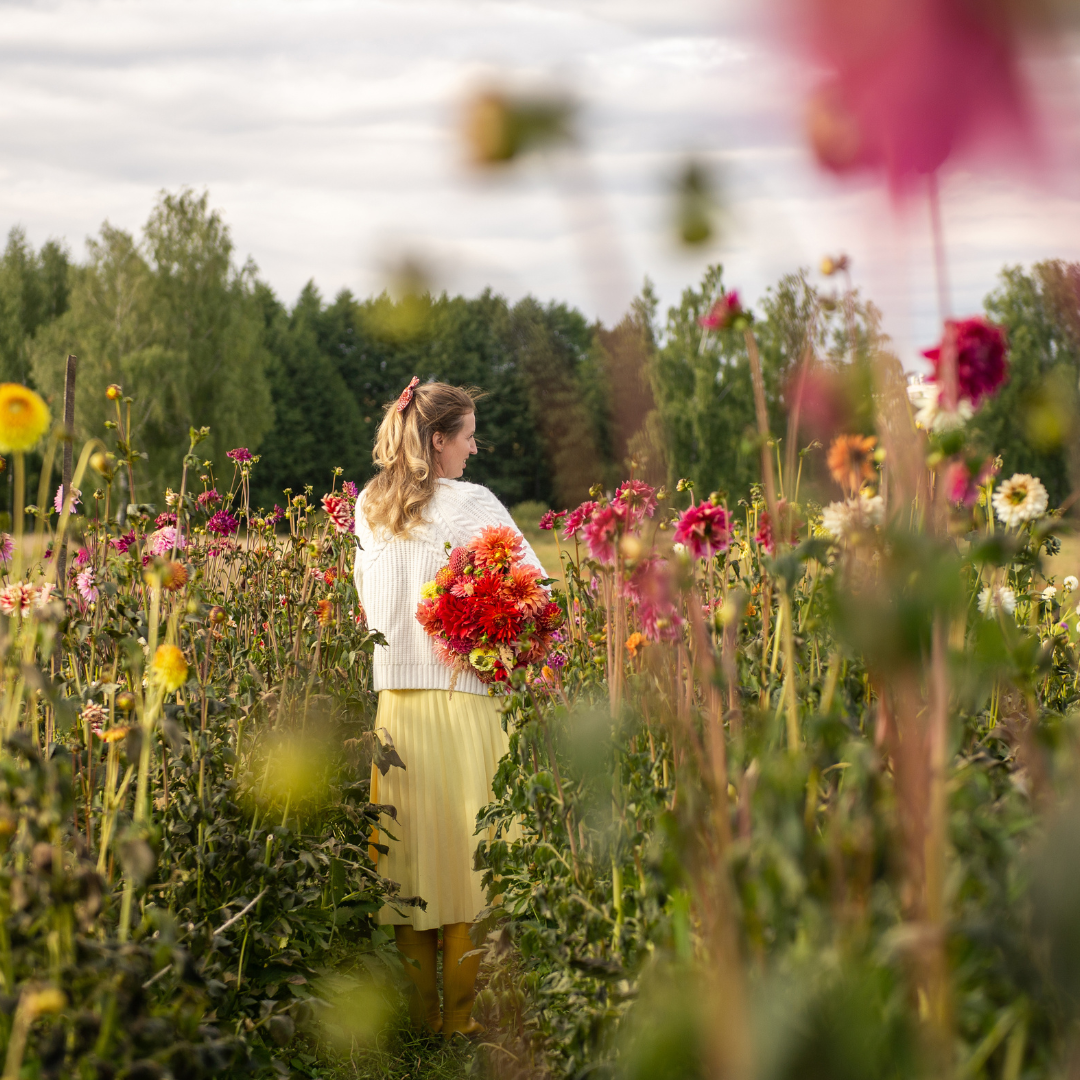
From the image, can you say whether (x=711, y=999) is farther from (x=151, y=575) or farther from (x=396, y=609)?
(x=396, y=609)

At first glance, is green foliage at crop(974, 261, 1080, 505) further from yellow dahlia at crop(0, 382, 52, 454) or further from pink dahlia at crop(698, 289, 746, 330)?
yellow dahlia at crop(0, 382, 52, 454)

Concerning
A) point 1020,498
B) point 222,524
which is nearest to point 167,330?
point 222,524

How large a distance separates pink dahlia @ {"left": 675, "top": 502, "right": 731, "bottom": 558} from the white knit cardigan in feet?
4.73

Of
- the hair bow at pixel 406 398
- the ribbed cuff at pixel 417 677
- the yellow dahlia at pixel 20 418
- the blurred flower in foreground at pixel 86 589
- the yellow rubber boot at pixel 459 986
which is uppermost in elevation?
the hair bow at pixel 406 398

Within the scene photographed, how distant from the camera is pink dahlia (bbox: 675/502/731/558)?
1.53m

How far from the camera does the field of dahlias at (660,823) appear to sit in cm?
80

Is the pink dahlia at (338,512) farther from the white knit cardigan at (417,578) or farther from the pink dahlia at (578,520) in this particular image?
the pink dahlia at (578,520)

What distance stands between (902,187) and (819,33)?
0.05 m

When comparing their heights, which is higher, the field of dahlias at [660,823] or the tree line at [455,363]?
the tree line at [455,363]

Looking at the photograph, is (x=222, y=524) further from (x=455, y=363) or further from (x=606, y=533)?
(x=606, y=533)

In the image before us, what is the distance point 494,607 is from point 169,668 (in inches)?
43.1

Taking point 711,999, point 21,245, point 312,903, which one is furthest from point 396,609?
point 21,245

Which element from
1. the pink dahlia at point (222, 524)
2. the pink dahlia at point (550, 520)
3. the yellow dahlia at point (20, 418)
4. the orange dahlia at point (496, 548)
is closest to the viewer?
the yellow dahlia at point (20, 418)

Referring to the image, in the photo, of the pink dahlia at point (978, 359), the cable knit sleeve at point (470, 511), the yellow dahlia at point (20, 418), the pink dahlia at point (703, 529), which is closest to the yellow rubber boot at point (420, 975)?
the cable knit sleeve at point (470, 511)
